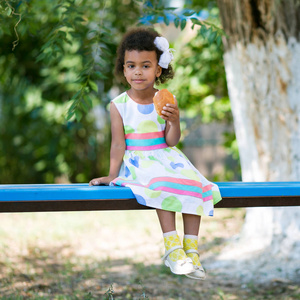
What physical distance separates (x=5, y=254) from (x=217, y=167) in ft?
21.7

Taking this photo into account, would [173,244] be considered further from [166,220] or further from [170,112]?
[170,112]

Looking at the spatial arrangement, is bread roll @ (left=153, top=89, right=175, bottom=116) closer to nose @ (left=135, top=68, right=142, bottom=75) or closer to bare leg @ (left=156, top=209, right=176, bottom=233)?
nose @ (left=135, top=68, right=142, bottom=75)

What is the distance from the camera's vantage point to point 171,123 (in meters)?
2.54

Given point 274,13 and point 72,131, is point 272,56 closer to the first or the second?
point 274,13

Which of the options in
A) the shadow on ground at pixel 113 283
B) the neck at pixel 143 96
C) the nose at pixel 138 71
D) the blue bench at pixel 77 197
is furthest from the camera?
the shadow on ground at pixel 113 283

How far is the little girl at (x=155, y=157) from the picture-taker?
92.2 inches

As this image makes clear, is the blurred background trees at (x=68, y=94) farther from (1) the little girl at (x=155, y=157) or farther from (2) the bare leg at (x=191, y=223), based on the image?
(2) the bare leg at (x=191, y=223)

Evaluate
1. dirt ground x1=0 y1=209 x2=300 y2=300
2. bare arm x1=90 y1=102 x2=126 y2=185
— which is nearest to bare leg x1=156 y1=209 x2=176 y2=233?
bare arm x1=90 y1=102 x2=126 y2=185

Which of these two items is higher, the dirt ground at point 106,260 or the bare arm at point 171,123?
the bare arm at point 171,123

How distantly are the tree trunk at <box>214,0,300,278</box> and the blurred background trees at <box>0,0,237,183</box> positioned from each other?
989mm

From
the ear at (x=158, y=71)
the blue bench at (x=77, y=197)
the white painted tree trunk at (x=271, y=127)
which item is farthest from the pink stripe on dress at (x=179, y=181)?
the white painted tree trunk at (x=271, y=127)

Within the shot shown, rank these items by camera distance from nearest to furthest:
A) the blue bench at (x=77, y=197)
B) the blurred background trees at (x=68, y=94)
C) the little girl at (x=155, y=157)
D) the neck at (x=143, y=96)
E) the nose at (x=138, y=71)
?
the blue bench at (x=77, y=197) < the little girl at (x=155, y=157) < the nose at (x=138, y=71) < the neck at (x=143, y=96) < the blurred background trees at (x=68, y=94)

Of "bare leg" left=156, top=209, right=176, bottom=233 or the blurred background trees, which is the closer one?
"bare leg" left=156, top=209, right=176, bottom=233

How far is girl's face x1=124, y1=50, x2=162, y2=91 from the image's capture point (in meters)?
2.57
